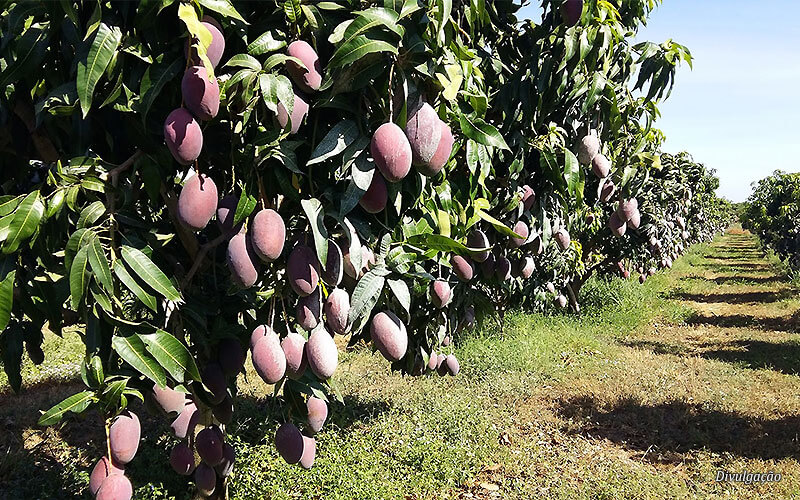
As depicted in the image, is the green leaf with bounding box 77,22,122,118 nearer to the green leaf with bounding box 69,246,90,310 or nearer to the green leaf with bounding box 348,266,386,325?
the green leaf with bounding box 69,246,90,310

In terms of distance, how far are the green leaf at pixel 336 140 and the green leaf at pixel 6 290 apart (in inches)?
25.6

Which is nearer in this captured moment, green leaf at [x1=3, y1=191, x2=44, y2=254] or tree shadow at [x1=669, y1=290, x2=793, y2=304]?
green leaf at [x1=3, y1=191, x2=44, y2=254]

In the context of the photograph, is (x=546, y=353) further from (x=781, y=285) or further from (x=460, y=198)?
(x=781, y=285)

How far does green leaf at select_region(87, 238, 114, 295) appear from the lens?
1.13 m

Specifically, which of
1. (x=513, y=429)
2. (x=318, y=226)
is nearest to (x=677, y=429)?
(x=513, y=429)

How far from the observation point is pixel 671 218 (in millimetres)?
11430

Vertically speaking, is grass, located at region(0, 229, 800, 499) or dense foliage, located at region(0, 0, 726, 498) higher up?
dense foliage, located at region(0, 0, 726, 498)

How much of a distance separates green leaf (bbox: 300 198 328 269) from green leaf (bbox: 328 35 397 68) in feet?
0.91

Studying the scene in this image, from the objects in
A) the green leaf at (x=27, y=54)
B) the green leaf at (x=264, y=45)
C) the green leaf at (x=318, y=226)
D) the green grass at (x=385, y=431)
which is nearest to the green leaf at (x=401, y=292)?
the green leaf at (x=318, y=226)

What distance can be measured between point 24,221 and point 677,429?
5366mm

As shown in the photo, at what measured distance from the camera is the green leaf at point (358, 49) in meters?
1.05

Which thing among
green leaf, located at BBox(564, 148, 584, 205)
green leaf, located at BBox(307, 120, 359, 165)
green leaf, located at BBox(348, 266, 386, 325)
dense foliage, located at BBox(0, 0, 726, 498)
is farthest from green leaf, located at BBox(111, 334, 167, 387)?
green leaf, located at BBox(564, 148, 584, 205)

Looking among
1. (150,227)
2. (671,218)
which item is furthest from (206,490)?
(671,218)

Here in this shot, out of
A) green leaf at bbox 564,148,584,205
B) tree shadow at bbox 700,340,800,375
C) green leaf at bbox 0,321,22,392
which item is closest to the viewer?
green leaf at bbox 0,321,22,392
